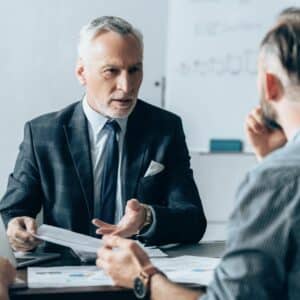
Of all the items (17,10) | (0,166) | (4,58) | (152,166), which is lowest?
(0,166)

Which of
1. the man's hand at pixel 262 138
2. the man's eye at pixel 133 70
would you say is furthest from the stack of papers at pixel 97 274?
the man's eye at pixel 133 70

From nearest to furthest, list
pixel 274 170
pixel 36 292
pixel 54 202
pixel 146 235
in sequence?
1. pixel 274 170
2. pixel 36 292
3. pixel 146 235
4. pixel 54 202

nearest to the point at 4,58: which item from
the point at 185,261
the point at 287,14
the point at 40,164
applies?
the point at 40,164

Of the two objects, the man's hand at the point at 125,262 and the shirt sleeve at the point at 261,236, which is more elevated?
the shirt sleeve at the point at 261,236

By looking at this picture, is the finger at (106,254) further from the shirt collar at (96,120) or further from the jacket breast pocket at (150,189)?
the shirt collar at (96,120)

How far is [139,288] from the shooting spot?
1.61m

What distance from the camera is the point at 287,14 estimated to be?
1.39 metres

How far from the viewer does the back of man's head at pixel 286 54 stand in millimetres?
1328

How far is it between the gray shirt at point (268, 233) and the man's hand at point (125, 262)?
429 mm

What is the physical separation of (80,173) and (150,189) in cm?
25

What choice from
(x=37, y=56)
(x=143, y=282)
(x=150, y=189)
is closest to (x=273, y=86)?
(x=143, y=282)

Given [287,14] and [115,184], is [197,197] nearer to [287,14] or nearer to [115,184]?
[115,184]

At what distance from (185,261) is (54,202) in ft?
2.20

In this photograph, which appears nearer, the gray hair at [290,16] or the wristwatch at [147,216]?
the gray hair at [290,16]
